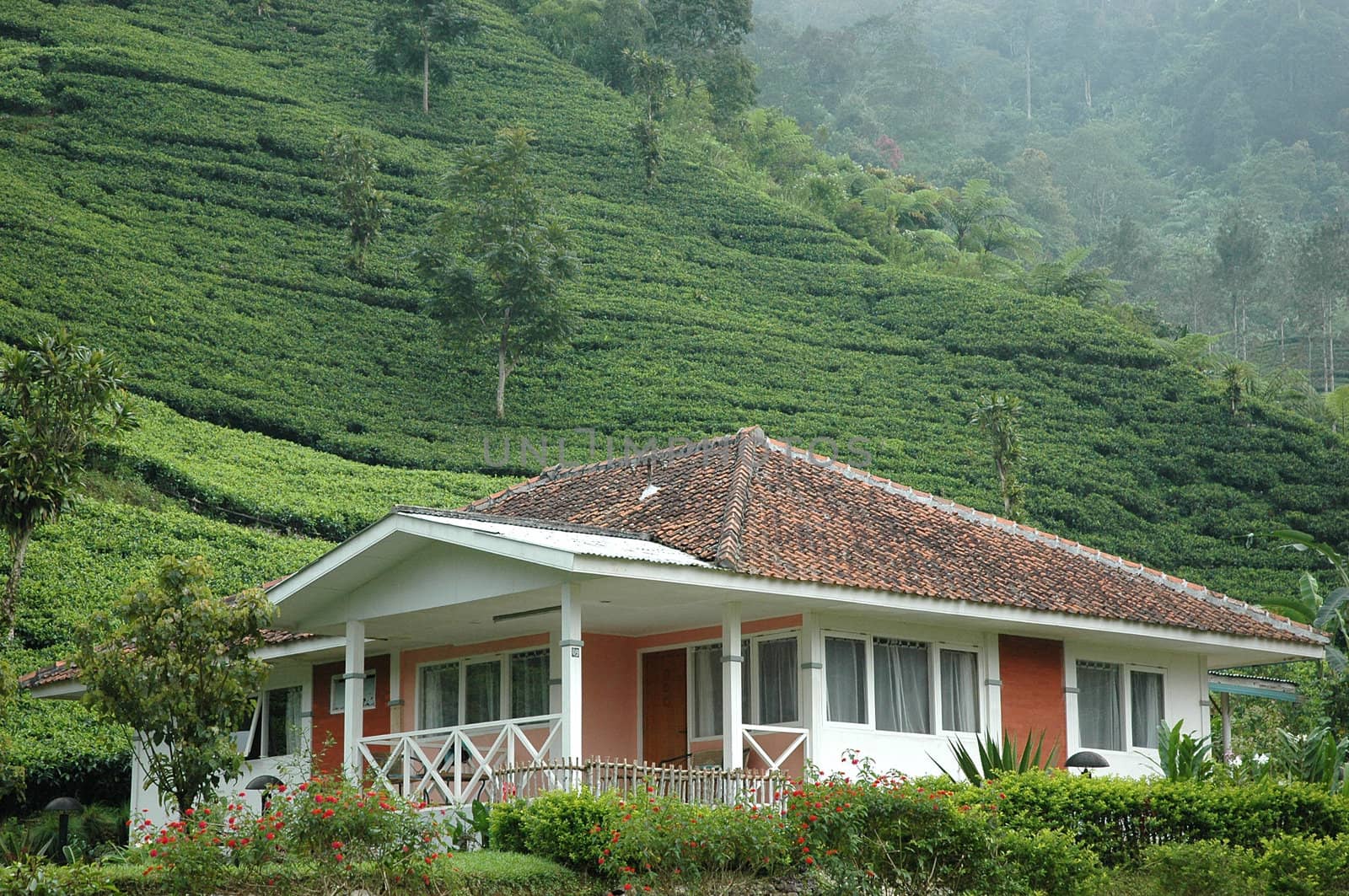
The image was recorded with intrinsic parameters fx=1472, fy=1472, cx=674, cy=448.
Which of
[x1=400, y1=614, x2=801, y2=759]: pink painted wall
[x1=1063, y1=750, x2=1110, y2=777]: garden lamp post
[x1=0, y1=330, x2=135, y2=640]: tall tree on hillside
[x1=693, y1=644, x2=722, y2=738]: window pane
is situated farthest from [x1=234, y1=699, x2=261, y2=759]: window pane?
[x1=1063, y1=750, x2=1110, y2=777]: garden lamp post

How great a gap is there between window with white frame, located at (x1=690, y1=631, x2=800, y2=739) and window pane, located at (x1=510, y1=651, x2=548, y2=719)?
1752mm

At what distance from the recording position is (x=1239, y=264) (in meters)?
79.3

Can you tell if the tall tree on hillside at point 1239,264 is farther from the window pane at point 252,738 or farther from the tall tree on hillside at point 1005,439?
the window pane at point 252,738

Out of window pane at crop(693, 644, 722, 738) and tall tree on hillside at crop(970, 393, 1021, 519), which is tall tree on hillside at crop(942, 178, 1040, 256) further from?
window pane at crop(693, 644, 722, 738)

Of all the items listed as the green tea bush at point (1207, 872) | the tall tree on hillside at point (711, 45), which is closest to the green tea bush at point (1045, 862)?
the green tea bush at point (1207, 872)

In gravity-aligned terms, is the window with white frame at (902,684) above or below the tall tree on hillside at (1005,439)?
below

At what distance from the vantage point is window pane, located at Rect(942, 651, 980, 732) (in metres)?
17.2

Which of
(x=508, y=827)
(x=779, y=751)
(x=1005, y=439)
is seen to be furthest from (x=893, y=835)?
(x=1005, y=439)

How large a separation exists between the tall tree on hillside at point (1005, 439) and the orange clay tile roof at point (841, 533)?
57.4ft

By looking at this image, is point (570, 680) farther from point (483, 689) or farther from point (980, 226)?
point (980, 226)

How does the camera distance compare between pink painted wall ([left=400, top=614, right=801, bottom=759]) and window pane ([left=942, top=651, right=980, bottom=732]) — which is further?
window pane ([left=942, top=651, right=980, bottom=732])

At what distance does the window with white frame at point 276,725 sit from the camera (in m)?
19.9

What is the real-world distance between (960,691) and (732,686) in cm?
396

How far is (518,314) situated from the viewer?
4409cm
